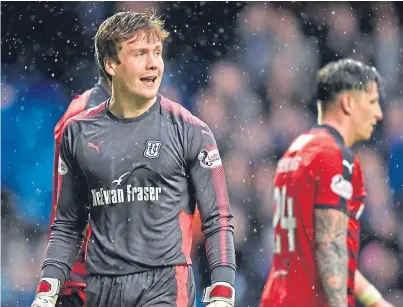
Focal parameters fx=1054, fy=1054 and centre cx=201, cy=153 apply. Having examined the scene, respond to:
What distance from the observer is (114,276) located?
3.65 meters

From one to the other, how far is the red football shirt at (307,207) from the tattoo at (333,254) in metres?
0.04

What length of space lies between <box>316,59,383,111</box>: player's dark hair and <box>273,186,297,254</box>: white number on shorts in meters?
0.60

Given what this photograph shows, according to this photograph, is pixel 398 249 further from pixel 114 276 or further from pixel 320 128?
pixel 114 276

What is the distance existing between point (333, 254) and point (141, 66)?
58.0 inches

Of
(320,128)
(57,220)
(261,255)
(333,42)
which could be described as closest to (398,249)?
(261,255)

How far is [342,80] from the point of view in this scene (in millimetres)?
5543

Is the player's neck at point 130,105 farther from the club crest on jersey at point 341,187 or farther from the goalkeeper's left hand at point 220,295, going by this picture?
the club crest on jersey at point 341,187

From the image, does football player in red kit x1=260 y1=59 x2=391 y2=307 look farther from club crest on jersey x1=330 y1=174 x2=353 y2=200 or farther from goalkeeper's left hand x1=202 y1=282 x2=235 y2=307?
goalkeeper's left hand x1=202 y1=282 x2=235 y2=307

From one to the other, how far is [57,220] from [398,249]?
11.0 ft

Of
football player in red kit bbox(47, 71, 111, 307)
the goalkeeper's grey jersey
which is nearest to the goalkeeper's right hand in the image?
the goalkeeper's grey jersey

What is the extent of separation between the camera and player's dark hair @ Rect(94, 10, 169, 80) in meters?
3.79

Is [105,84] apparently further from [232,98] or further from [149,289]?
[232,98]

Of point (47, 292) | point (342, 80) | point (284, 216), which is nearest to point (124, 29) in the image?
point (47, 292)

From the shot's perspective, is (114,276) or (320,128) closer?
(114,276)
